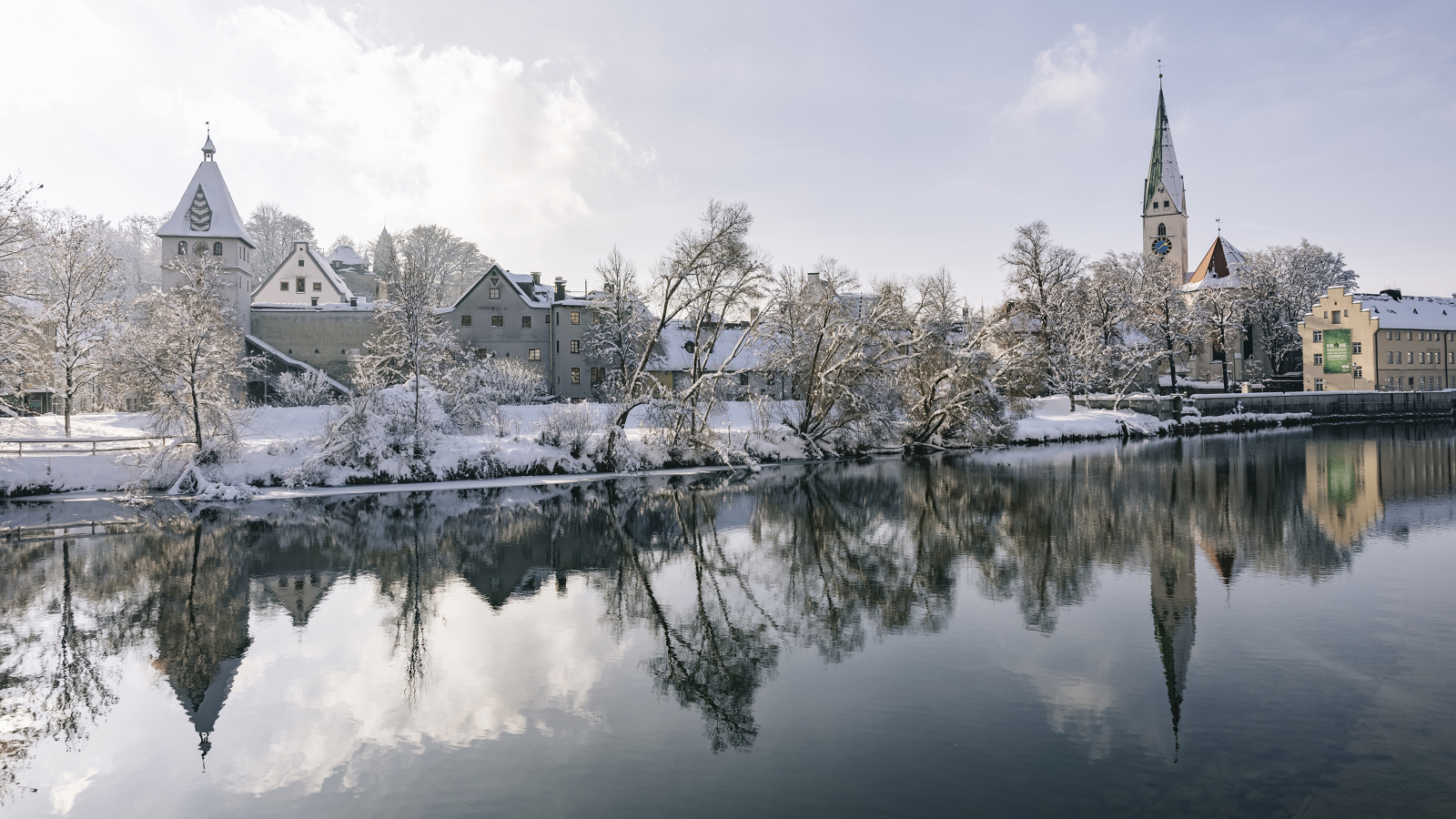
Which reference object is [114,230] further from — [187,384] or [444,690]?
[444,690]

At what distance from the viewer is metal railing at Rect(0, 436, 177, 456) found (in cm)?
2889

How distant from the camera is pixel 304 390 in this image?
46156 mm

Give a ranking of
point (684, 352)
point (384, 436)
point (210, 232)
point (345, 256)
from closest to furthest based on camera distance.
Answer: point (384, 436) → point (210, 232) → point (684, 352) → point (345, 256)

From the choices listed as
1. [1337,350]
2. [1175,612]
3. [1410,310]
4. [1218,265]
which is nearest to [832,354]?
[1175,612]

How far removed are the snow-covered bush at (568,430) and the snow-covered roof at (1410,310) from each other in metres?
67.4

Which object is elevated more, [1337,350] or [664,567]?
[1337,350]

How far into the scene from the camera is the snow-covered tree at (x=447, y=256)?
8194 centimetres

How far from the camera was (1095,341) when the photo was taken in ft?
189

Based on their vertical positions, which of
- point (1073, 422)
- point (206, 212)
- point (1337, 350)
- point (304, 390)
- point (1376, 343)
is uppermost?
point (206, 212)

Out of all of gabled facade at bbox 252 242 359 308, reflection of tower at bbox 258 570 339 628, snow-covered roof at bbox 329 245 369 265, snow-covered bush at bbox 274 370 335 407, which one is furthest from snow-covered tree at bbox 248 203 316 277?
reflection of tower at bbox 258 570 339 628

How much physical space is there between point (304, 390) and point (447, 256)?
1698 inches

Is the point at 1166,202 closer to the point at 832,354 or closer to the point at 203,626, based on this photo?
the point at 832,354

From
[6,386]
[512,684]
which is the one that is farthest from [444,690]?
[6,386]

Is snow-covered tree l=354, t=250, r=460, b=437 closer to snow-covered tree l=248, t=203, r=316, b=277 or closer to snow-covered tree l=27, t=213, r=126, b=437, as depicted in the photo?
snow-covered tree l=27, t=213, r=126, b=437
